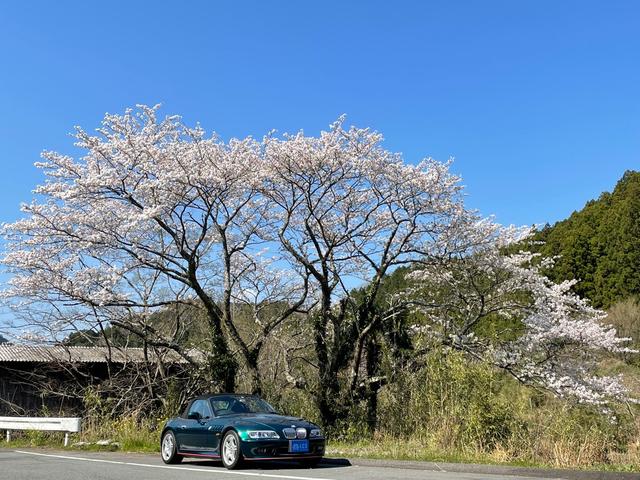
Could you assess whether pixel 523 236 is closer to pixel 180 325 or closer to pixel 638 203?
pixel 180 325

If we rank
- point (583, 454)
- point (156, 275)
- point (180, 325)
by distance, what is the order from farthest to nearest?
1. point (180, 325)
2. point (156, 275)
3. point (583, 454)

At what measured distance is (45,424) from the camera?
1789 centimetres

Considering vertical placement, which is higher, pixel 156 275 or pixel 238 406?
pixel 156 275

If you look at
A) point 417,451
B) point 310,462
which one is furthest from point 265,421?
point 417,451

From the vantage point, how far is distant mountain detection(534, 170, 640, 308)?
140 ft

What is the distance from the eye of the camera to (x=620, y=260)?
43.2m

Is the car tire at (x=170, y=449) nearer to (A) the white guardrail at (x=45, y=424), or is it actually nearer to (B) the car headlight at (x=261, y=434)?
(B) the car headlight at (x=261, y=434)

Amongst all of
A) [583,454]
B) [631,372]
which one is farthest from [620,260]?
[583,454]

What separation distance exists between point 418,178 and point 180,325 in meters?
12.3

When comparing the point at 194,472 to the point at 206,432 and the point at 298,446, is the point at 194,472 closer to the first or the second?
the point at 206,432

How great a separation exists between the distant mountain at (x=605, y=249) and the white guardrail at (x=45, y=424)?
37.8m

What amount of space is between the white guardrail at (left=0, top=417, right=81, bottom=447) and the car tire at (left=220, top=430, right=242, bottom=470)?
28.4 feet

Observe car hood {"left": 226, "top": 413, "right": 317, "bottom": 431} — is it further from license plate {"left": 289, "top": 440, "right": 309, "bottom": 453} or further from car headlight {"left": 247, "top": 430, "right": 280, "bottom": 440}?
license plate {"left": 289, "top": 440, "right": 309, "bottom": 453}

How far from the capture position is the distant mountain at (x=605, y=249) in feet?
140
